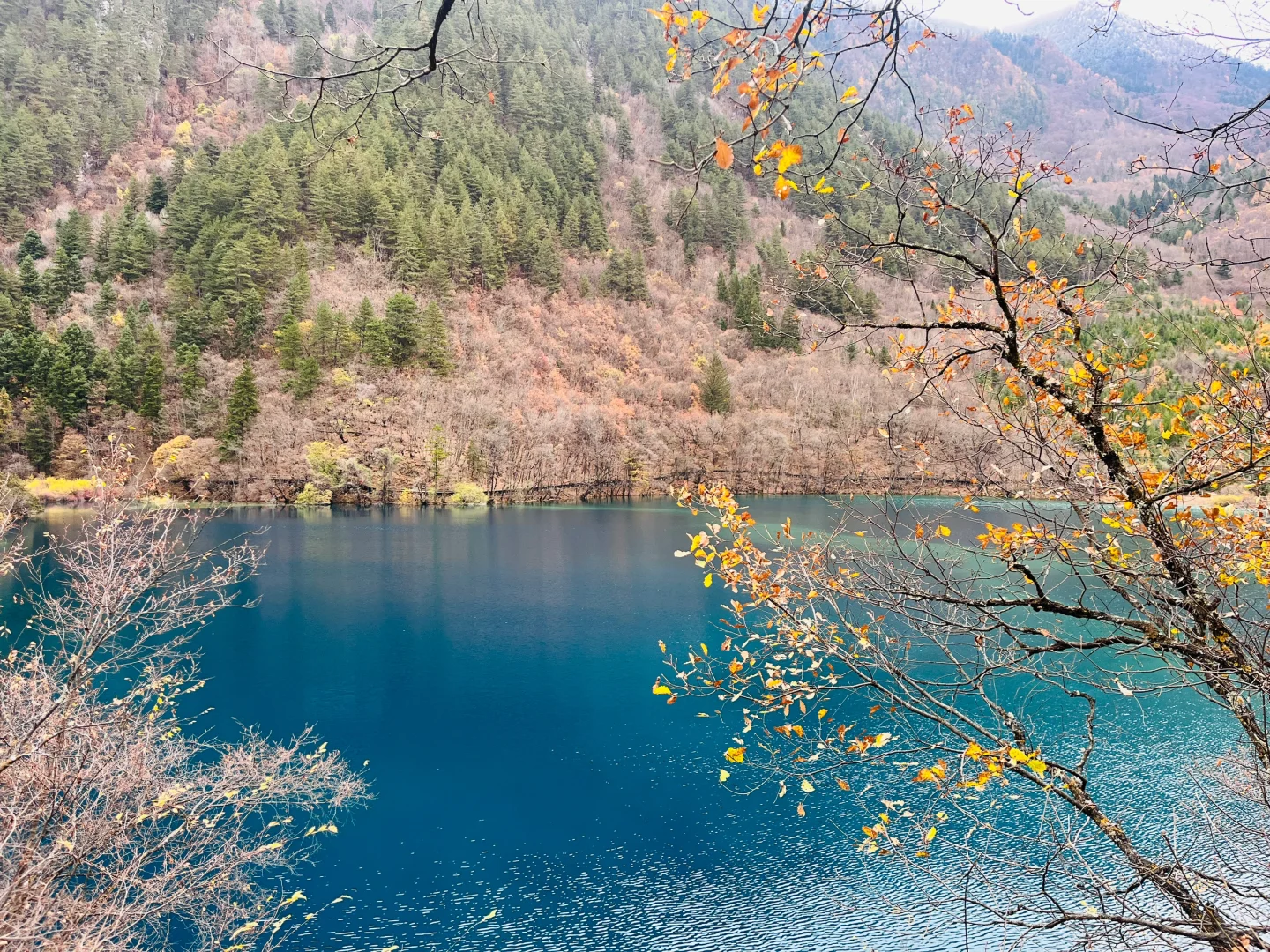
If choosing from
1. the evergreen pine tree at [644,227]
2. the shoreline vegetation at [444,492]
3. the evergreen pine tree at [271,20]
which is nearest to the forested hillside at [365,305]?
the shoreline vegetation at [444,492]

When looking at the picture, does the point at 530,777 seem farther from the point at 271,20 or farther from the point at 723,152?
the point at 271,20

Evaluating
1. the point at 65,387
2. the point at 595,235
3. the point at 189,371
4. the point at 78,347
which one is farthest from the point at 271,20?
the point at 65,387

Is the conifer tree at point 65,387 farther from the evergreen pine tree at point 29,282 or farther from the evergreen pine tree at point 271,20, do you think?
the evergreen pine tree at point 271,20

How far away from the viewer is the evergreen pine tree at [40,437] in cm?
4603

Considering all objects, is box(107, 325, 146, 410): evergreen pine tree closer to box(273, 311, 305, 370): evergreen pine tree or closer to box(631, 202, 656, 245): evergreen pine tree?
box(273, 311, 305, 370): evergreen pine tree

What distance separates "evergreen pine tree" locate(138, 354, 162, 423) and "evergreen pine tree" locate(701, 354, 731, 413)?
137 ft

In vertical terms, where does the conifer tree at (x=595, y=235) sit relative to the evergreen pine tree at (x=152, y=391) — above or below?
above

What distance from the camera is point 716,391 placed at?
64250mm

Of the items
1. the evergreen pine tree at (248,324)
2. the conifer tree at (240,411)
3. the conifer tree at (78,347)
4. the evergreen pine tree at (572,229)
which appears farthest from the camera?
the evergreen pine tree at (572,229)

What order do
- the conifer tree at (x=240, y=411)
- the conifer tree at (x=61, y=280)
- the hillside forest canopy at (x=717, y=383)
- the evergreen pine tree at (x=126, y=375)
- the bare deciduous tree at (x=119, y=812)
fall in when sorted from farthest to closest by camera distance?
the conifer tree at (x=61, y=280) < the conifer tree at (x=240, y=411) < the evergreen pine tree at (x=126, y=375) < the bare deciduous tree at (x=119, y=812) < the hillside forest canopy at (x=717, y=383)

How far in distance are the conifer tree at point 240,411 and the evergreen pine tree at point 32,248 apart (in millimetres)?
25273

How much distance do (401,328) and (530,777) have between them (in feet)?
164

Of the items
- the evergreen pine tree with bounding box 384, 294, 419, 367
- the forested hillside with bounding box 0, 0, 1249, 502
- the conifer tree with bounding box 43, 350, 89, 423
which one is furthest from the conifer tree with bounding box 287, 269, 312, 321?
the conifer tree with bounding box 43, 350, 89, 423

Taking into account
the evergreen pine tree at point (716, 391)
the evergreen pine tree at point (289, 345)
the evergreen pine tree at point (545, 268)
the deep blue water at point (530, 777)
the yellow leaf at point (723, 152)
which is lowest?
the deep blue water at point (530, 777)
